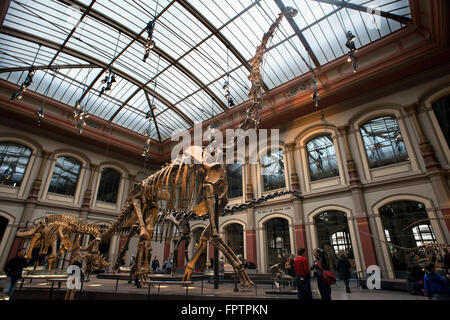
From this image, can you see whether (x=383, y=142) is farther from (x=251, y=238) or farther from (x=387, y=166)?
(x=251, y=238)

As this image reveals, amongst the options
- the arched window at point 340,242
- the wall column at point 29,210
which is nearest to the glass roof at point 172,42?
the wall column at point 29,210

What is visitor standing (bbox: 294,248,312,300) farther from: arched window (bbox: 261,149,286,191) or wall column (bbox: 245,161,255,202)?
wall column (bbox: 245,161,255,202)

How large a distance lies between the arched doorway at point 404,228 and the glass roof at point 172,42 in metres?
8.23

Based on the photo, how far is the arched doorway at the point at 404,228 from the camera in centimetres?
999

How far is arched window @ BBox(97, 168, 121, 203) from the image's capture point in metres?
18.2

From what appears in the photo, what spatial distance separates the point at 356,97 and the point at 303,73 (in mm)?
3223

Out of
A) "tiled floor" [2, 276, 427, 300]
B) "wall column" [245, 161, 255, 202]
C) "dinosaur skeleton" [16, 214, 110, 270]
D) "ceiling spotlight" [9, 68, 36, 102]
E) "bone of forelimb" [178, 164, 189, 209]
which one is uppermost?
"ceiling spotlight" [9, 68, 36, 102]

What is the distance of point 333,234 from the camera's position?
1226 cm

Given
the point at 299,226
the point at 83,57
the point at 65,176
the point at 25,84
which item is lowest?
the point at 299,226

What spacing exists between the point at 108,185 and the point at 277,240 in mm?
13541

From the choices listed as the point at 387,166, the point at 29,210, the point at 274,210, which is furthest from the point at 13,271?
the point at 387,166

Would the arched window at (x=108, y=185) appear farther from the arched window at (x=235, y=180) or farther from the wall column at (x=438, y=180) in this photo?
the wall column at (x=438, y=180)

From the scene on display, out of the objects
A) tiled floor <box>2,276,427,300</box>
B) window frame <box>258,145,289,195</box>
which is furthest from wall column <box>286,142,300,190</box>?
tiled floor <box>2,276,427,300</box>

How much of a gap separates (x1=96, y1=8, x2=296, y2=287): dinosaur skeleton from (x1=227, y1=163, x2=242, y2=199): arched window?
9.67 m
